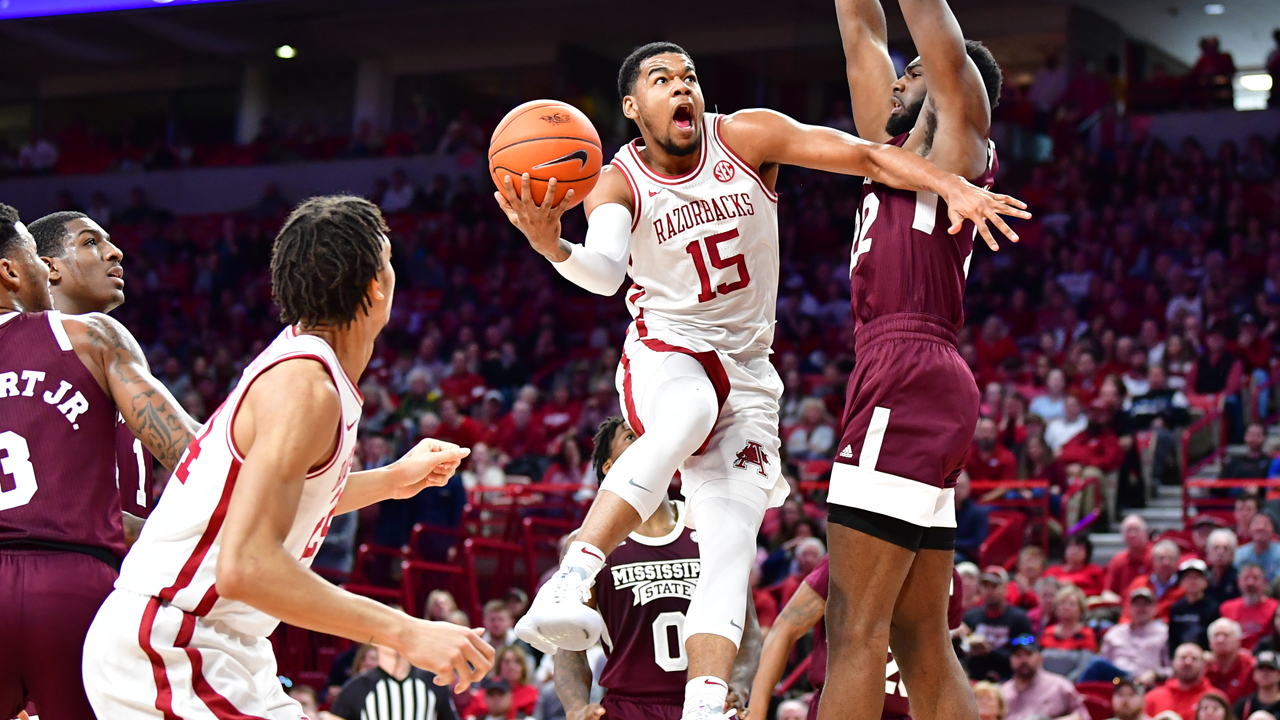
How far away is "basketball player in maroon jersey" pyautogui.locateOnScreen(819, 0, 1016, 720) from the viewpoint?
4383 millimetres

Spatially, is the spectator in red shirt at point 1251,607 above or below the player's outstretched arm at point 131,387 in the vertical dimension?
below

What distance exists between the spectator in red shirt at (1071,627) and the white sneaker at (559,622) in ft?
24.1

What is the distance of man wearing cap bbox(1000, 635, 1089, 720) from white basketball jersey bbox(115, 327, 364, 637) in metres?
7.25

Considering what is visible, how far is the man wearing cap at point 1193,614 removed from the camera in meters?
10.4

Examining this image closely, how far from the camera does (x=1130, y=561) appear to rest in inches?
458

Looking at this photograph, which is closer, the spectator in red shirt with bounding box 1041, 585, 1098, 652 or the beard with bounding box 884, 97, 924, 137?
the beard with bounding box 884, 97, 924, 137

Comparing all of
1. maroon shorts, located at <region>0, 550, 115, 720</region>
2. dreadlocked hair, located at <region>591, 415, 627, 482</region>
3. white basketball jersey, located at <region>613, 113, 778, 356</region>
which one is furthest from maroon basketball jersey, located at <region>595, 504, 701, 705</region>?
maroon shorts, located at <region>0, 550, 115, 720</region>

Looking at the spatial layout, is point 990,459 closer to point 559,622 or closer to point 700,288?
point 700,288

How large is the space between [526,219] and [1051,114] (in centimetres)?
1823

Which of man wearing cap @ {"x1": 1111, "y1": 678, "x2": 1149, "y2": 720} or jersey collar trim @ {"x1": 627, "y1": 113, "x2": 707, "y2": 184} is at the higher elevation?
jersey collar trim @ {"x1": 627, "y1": 113, "x2": 707, "y2": 184}

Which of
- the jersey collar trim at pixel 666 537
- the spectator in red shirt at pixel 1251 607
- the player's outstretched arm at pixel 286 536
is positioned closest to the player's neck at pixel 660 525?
the jersey collar trim at pixel 666 537

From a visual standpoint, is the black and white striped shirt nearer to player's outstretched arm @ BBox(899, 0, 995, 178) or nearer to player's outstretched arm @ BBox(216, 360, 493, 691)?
player's outstretched arm @ BBox(899, 0, 995, 178)

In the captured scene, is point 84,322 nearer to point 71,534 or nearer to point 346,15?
point 71,534

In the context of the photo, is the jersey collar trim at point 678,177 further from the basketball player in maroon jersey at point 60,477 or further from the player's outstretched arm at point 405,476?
the basketball player in maroon jersey at point 60,477
